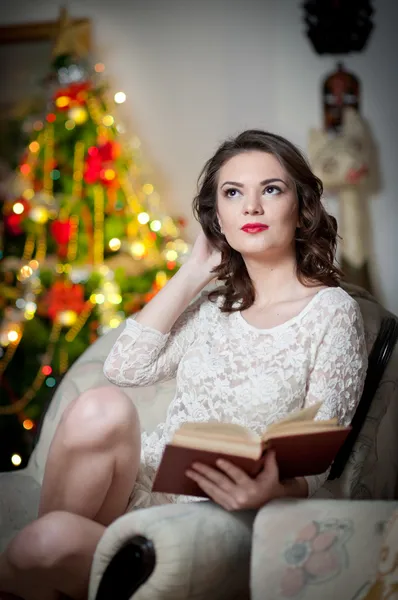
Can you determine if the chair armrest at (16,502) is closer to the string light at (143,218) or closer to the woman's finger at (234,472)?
the woman's finger at (234,472)

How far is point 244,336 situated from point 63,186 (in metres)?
2.10

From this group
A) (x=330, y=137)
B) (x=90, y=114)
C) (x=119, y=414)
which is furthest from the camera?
(x=330, y=137)

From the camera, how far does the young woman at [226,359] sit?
1451 millimetres

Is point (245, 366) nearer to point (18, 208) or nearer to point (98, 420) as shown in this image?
point (98, 420)

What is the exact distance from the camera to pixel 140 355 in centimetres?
183

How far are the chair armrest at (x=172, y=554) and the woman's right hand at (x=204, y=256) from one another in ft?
2.23

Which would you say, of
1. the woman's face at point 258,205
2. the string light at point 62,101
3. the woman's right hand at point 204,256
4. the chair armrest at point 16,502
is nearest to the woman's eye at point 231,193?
the woman's face at point 258,205

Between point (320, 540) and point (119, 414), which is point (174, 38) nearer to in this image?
point (119, 414)

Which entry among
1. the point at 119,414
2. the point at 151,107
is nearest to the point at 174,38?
the point at 151,107

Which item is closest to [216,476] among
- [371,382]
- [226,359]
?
[226,359]

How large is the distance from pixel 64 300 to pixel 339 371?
2111mm

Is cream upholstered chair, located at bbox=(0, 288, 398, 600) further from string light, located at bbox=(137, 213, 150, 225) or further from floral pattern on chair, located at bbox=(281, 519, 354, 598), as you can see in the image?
string light, located at bbox=(137, 213, 150, 225)

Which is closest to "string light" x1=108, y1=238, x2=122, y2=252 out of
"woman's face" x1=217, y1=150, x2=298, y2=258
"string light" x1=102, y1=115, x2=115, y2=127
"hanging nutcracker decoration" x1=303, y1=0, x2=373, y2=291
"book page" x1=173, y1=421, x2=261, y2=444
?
"string light" x1=102, y1=115, x2=115, y2=127

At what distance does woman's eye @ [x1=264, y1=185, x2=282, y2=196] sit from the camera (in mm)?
1761
